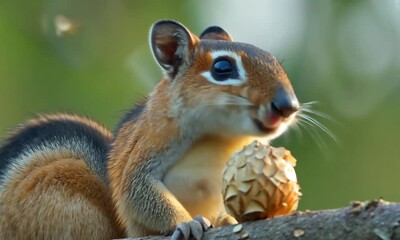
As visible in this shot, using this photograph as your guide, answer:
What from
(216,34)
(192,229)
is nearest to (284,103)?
(192,229)

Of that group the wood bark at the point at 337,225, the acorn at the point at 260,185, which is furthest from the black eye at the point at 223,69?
the wood bark at the point at 337,225

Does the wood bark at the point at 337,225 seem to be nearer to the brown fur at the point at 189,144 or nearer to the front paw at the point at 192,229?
the front paw at the point at 192,229

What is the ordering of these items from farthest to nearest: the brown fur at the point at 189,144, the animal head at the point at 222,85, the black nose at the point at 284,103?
the brown fur at the point at 189,144, the animal head at the point at 222,85, the black nose at the point at 284,103

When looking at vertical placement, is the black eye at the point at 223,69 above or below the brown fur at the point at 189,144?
above

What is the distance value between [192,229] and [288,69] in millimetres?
3065

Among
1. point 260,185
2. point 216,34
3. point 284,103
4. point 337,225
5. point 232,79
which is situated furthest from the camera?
point 216,34

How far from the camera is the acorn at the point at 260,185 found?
361 centimetres

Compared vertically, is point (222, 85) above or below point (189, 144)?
above

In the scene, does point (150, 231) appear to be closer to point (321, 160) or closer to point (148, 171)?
point (148, 171)

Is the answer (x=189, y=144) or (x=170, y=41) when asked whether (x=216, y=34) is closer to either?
(x=170, y=41)

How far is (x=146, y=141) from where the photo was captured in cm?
428

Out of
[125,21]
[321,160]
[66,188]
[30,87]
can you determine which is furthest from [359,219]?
[125,21]

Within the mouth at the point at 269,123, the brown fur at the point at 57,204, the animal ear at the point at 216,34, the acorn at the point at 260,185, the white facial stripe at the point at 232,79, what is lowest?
the brown fur at the point at 57,204

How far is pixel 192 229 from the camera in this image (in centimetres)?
367
